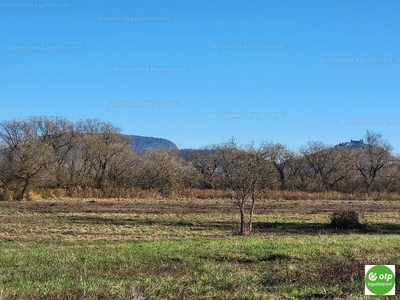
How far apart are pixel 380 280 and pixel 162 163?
49513mm

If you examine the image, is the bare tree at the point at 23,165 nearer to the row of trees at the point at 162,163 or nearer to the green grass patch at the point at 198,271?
the row of trees at the point at 162,163

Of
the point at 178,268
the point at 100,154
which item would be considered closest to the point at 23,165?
the point at 100,154

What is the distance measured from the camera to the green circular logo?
278 inches

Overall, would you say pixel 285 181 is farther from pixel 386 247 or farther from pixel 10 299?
pixel 10 299

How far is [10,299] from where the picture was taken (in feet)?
21.3

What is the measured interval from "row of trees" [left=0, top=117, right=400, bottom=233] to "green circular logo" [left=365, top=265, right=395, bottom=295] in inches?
1541

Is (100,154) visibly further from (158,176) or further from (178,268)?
(178,268)

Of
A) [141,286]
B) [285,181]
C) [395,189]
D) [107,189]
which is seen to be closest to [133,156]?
[107,189]

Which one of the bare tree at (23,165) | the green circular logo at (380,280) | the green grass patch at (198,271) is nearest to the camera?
the green circular logo at (380,280)

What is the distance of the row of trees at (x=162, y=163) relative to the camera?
54.0m

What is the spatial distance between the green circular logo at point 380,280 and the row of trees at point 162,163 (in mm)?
39151

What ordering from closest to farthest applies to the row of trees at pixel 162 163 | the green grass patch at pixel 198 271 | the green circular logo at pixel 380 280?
1. the green circular logo at pixel 380 280
2. the green grass patch at pixel 198 271
3. the row of trees at pixel 162 163

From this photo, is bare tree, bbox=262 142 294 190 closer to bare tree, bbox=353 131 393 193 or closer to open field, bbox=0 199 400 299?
bare tree, bbox=353 131 393 193

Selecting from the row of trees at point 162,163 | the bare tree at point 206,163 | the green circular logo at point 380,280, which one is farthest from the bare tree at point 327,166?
the green circular logo at point 380,280
